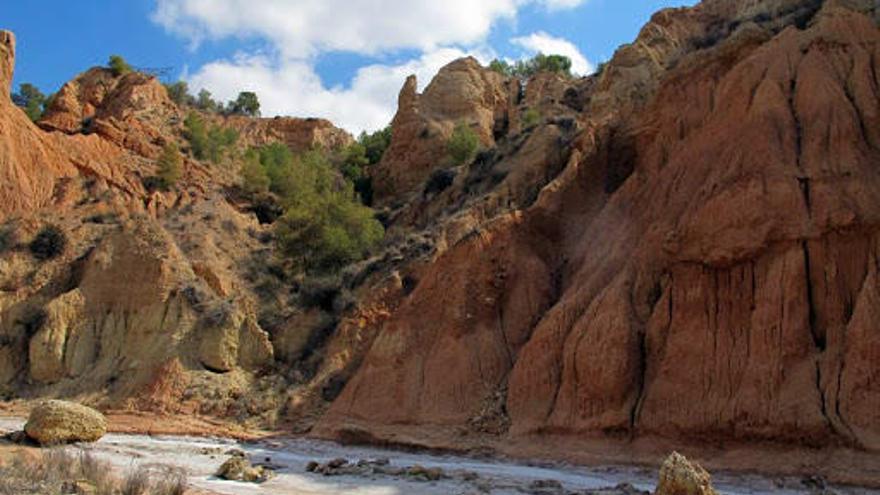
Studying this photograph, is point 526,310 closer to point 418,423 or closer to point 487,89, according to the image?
point 418,423

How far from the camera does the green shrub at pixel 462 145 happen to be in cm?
4456

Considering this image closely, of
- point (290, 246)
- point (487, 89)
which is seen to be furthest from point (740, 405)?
point (487, 89)

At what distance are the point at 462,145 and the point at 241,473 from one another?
98.8 feet

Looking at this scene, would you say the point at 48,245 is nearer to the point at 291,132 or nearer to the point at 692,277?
the point at 692,277

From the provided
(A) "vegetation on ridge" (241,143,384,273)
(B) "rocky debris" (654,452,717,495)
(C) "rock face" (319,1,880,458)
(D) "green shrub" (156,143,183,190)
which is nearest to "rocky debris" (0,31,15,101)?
(D) "green shrub" (156,143,183,190)

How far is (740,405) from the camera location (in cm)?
1694

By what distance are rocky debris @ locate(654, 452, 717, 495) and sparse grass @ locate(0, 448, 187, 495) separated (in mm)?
7086

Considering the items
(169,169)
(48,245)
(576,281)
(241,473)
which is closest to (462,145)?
(169,169)

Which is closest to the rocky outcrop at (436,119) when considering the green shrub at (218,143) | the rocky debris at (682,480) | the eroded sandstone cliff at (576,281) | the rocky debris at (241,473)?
the eroded sandstone cliff at (576,281)

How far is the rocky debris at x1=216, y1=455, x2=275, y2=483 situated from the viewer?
53.8 ft

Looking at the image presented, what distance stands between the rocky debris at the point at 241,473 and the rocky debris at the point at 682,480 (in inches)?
312

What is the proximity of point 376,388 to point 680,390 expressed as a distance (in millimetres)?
9199

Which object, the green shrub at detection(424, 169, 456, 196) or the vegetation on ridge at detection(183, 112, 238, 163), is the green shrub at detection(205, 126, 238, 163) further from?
the green shrub at detection(424, 169, 456, 196)

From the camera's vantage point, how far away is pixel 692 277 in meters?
19.4
